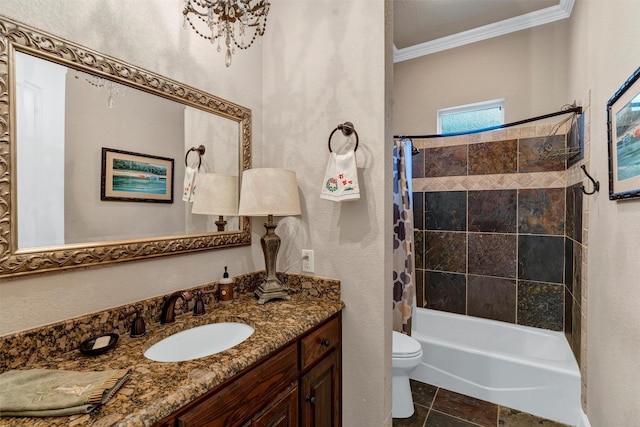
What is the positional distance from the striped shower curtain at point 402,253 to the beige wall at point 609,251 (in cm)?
108

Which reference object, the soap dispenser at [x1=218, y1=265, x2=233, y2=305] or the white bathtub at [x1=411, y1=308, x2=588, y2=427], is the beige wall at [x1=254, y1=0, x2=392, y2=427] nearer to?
the soap dispenser at [x1=218, y1=265, x2=233, y2=305]

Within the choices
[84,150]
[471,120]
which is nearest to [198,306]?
[84,150]

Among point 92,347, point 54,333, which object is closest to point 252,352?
point 92,347

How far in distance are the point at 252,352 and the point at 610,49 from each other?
212 centimetres

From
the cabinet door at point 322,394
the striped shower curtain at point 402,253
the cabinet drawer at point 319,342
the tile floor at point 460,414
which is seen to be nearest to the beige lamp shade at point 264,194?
the cabinet drawer at point 319,342

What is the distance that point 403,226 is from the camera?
7.80ft

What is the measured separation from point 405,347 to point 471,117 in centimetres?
237

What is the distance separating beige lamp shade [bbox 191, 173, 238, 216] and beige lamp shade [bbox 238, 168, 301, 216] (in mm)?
222

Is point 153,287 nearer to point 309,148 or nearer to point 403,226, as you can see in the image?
point 309,148

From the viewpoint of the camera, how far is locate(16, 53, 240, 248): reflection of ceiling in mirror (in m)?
0.91

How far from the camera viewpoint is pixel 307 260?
5.33 feet

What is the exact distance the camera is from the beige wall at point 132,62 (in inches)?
35.4

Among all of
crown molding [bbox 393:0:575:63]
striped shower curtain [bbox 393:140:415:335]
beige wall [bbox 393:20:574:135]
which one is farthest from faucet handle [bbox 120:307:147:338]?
crown molding [bbox 393:0:575:63]

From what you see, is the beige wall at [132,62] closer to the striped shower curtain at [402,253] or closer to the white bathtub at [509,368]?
the striped shower curtain at [402,253]
